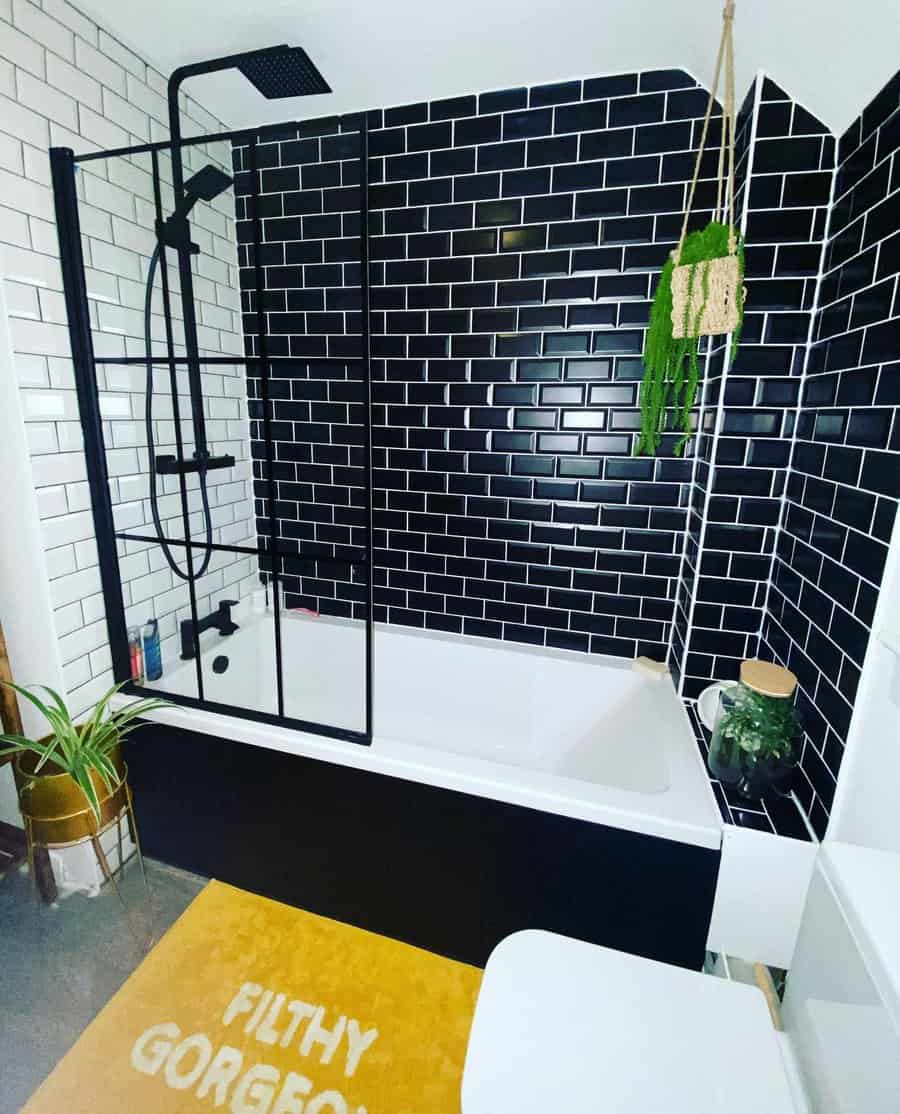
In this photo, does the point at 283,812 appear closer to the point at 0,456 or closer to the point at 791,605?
the point at 0,456

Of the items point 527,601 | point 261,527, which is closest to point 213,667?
point 261,527

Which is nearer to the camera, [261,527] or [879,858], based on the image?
[879,858]

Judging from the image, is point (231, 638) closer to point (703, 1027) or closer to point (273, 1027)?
point (273, 1027)

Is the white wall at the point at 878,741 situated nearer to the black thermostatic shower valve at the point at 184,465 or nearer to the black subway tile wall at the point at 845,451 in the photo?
the black subway tile wall at the point at 845,451

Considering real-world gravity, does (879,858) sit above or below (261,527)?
below

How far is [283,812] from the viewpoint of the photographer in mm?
1612

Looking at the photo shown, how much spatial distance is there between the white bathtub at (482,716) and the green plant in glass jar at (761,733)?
0.35 feet

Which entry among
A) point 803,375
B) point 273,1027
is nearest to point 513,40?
point 803,375

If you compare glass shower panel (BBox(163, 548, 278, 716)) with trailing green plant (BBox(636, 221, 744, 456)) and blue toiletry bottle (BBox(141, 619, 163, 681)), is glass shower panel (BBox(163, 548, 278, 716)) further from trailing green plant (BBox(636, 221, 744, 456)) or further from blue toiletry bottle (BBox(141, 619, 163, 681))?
trailing green plant (BBox(636, 221, 744, 456))

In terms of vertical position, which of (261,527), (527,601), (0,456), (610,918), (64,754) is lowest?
(610,918)

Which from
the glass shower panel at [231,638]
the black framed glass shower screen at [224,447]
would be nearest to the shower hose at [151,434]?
the black framed glass shower screen at [224,447]

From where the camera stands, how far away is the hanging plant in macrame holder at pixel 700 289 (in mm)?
1223

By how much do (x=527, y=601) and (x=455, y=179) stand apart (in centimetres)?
162

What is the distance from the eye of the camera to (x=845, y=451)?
1.24 metres
